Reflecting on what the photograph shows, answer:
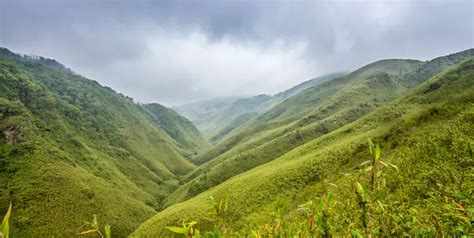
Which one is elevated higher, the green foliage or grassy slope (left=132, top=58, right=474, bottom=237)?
the green foliage

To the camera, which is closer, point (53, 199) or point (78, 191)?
point (53, 199)

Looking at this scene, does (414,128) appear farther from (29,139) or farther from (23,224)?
(29,139)

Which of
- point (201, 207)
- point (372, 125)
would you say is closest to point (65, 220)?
point (201, 207)

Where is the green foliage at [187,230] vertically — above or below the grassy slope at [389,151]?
above

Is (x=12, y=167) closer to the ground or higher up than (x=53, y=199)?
higher up

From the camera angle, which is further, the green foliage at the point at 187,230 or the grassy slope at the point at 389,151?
the grassy slope at the point at 389,151

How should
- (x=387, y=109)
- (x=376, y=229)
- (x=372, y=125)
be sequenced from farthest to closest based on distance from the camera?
(x=387, y=109)
(x=372, y=125)
(x=376, y=229)

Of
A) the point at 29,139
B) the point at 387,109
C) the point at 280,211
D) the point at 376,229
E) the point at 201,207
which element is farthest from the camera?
the point at 29,139

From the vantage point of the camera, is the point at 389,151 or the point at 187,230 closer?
the point at 187,230

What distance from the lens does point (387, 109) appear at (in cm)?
11112

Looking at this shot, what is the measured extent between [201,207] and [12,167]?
132 metres

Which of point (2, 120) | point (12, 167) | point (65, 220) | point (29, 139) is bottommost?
point (65, 220)

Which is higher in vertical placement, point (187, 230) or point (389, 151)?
point (187, 230)

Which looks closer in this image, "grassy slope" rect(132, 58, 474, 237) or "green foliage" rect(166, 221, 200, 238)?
"green foliage" rect(166, 221, 200, 238)
